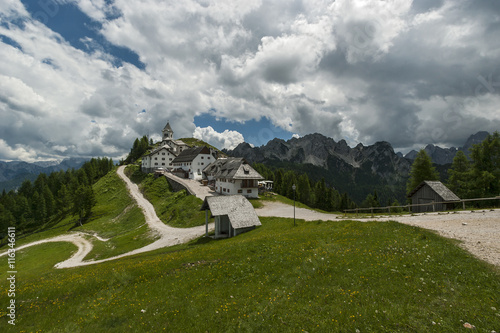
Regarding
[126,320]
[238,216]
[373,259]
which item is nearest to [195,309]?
[126,320]

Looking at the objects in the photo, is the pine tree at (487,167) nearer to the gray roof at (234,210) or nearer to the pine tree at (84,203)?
the gray roof at (234,210)

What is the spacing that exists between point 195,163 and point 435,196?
74986 mm

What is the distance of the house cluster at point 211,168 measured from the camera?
55.8 m

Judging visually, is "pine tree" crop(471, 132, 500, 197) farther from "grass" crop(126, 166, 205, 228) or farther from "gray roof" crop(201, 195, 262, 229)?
"grass" crop(126, 166, 205, 228)

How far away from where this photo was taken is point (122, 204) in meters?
70.6

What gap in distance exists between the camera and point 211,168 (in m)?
77.9

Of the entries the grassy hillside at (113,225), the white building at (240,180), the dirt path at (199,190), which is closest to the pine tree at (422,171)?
the white building at (240,180)

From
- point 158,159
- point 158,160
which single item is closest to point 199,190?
point 158,160

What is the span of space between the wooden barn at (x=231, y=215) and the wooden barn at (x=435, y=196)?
27610 millimetres

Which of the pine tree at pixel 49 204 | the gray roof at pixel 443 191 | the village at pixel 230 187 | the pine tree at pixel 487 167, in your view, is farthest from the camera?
the pine tree at pixel 49 204

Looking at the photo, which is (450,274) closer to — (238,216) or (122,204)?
(238,216)

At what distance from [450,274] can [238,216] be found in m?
23.2

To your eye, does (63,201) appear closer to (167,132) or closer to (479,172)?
(167,132)

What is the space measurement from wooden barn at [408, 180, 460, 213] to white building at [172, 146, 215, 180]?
7020cm
